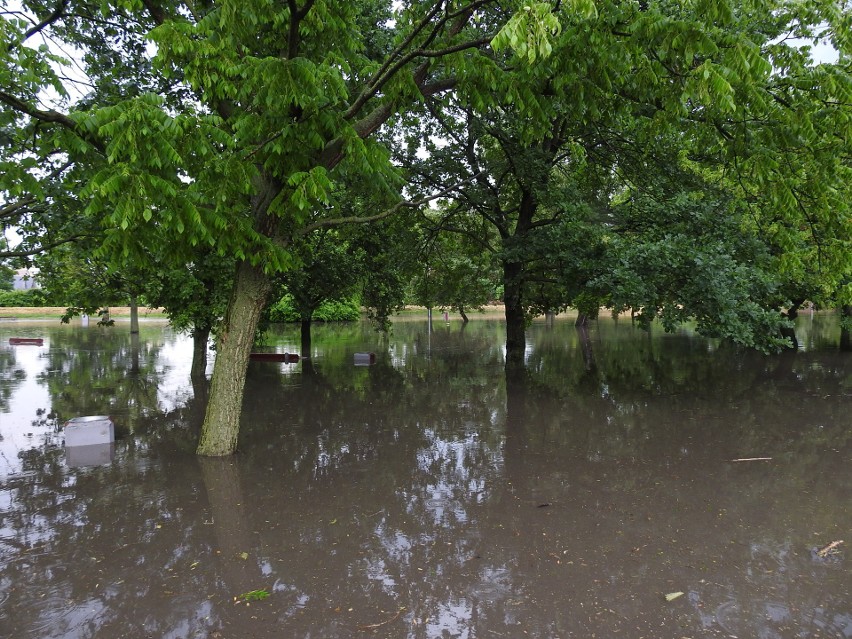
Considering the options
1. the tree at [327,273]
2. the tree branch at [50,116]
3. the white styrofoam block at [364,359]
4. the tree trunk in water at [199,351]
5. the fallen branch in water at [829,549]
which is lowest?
the fallen branch in water at [829,549]

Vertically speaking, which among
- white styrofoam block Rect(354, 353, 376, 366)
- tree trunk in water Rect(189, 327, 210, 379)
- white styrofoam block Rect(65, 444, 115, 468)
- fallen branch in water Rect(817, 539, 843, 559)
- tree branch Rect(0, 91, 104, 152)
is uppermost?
tree branch Rect(0, 91, 104, 152)

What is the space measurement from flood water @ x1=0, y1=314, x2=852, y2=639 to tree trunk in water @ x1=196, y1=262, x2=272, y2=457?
429 mm

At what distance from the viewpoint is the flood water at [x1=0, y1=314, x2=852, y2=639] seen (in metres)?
3.41

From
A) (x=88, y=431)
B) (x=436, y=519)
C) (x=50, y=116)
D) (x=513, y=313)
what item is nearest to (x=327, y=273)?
(x=513, y=313)

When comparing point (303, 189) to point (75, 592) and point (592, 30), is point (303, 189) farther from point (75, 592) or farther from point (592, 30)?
point (75, 592)

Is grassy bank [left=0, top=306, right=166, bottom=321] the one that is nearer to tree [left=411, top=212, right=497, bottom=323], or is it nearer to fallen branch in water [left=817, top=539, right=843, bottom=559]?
tree [left=411, top=212, right=497, bottom=323]

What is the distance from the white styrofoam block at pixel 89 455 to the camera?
22.5 ft

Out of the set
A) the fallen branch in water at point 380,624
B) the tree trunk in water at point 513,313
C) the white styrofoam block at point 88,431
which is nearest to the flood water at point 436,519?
the fallen branch in water at point 380,624

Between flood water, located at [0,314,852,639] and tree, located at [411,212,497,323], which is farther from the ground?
tree, located at [411,212,497,323]

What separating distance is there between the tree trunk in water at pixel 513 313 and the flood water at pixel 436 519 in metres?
3.54

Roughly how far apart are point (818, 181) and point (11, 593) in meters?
8.58

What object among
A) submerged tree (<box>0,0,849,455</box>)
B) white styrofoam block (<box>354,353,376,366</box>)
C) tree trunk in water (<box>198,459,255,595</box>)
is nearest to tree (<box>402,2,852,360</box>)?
submerged tree (<box>0,0,849,455</box>)

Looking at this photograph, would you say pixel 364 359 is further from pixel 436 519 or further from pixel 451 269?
pixel 436 519

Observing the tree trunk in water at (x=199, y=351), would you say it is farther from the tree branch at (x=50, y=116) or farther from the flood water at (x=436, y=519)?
the tree branch at (x=50, y=116)
